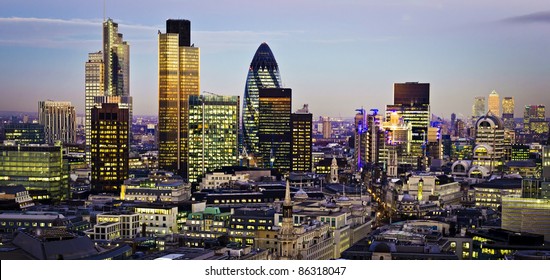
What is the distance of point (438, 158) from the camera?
244ft

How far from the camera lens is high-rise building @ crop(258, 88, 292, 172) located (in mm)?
68438

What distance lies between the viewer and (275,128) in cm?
7206

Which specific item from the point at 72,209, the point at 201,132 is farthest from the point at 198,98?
the point at 72,209

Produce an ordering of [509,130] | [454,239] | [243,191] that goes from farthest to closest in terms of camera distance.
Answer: [509,130] → [243,191] → [454,239]

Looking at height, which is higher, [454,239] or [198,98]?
[198,98]

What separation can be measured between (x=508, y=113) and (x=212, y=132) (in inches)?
701

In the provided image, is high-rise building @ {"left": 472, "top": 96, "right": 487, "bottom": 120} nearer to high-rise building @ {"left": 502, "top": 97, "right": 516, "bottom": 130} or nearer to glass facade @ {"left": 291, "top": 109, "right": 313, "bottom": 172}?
high-rise building @ {"left": 502, "top": 97, "right": 516, "bottom": 130}

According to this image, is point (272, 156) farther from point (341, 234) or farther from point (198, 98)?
point (341, 234)

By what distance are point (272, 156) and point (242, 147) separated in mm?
3681

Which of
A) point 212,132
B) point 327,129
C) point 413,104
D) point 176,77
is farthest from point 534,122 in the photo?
point 327,129

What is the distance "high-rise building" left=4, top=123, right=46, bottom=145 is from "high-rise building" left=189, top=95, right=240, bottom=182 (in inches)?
353

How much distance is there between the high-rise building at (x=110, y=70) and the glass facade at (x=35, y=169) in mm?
31922

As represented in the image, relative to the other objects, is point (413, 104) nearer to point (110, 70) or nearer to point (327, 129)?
point (327, 129)

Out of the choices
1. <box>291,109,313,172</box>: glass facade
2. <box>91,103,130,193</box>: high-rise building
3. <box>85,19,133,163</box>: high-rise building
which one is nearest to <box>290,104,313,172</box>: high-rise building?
<box>291,109,313,172</box>: glass facade
